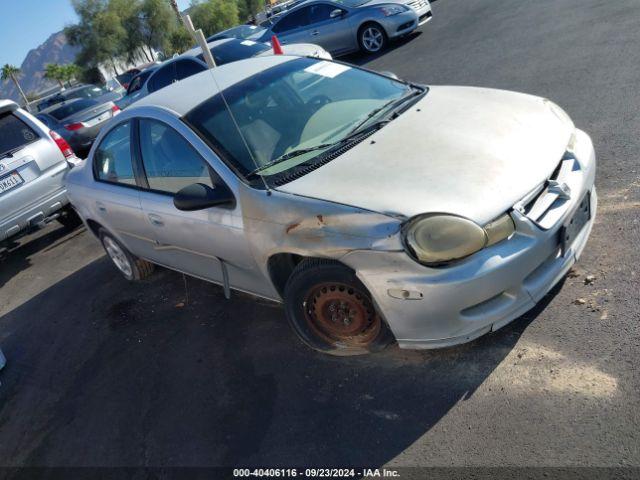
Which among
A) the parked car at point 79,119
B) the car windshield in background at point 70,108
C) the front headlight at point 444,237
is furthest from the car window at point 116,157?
the car windshield in background at point 70,108

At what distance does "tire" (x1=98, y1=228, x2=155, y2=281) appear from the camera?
16.1 feet

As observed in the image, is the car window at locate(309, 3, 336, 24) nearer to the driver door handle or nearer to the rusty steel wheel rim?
the driver door handle

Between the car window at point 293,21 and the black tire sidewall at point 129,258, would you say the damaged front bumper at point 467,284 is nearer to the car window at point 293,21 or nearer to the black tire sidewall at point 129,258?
the black tire sidewall at point 129,258

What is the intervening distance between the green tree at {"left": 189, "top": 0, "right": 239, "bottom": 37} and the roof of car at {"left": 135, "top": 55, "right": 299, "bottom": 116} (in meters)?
62.1

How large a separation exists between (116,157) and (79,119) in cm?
815

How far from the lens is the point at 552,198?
9.11ft

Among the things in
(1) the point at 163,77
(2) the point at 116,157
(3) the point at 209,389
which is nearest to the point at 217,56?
(1) the point at 163,77

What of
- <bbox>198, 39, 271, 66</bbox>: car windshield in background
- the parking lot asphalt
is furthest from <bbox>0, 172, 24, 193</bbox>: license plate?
<bbox>198, 39, 271, 66</bbox>: car windshield in background

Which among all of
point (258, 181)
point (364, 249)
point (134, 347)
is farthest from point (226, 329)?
point (364, 249)

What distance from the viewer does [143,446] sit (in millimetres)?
3096

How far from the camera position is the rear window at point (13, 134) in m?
6.41

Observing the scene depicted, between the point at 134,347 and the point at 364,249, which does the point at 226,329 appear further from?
the point at 364,249

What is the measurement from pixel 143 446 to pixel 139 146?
2.13m

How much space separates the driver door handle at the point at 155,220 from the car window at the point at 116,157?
0.34 metres
